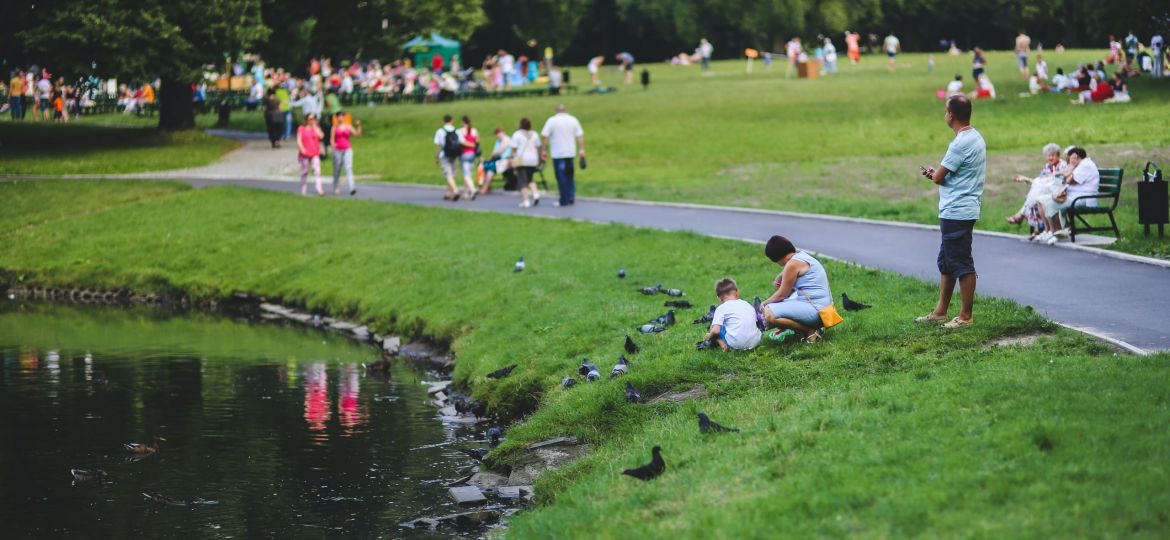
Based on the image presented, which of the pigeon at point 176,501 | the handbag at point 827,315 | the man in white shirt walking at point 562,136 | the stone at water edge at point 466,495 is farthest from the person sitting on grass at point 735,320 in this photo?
the man in white shirt walking at point 562,136

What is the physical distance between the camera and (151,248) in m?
30.4

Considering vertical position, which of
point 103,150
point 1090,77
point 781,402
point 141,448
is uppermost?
point 1090,77

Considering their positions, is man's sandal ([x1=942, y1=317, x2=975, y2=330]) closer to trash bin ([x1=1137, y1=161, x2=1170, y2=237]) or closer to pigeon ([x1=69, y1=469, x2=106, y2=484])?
trash bin ([x1=1137, y1=161, x2=1170, y2=237])

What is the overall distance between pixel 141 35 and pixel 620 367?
29227 millimetres

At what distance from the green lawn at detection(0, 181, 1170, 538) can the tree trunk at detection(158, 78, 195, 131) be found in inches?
912

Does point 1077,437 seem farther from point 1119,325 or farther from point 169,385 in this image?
point 169,385

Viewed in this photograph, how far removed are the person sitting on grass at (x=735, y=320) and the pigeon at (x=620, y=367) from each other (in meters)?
1.05

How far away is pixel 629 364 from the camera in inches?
578

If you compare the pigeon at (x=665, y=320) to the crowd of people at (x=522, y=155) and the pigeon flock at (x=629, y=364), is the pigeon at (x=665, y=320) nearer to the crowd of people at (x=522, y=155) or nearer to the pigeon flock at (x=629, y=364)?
the pigeon flock at (x=629, y=364)

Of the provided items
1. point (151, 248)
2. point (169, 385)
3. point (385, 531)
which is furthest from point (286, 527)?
point (151, 248)

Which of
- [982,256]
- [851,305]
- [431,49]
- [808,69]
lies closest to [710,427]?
[851,305]

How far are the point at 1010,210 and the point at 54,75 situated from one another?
1109 inches

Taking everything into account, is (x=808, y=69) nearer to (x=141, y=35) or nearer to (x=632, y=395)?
(x=141, y=35)

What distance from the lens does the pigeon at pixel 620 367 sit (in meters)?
14.4
